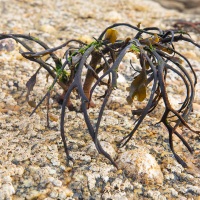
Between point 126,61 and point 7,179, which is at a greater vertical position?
point 126,61

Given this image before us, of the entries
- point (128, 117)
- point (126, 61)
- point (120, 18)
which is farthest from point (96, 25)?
point (128, 117)

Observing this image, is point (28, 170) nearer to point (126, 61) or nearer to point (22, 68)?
point (22, 68)

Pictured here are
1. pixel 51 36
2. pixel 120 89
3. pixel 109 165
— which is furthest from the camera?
pixel 51 36

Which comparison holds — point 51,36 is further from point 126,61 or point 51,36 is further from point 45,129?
point 45,129

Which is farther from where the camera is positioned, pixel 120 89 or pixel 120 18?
pixel 120 18

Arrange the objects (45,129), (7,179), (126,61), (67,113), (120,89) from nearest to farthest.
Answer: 1. (7,179)
2. (45,129)
3. (67,113)
4. (120,89)
5. (126,61)

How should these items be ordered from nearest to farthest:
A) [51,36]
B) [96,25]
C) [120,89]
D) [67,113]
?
[67,113], [120,89], [51,36], [96,25]

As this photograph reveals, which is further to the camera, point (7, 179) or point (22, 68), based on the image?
point (22, 68)

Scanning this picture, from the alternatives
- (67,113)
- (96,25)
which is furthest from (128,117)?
(96,25)

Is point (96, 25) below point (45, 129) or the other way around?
the other way around
